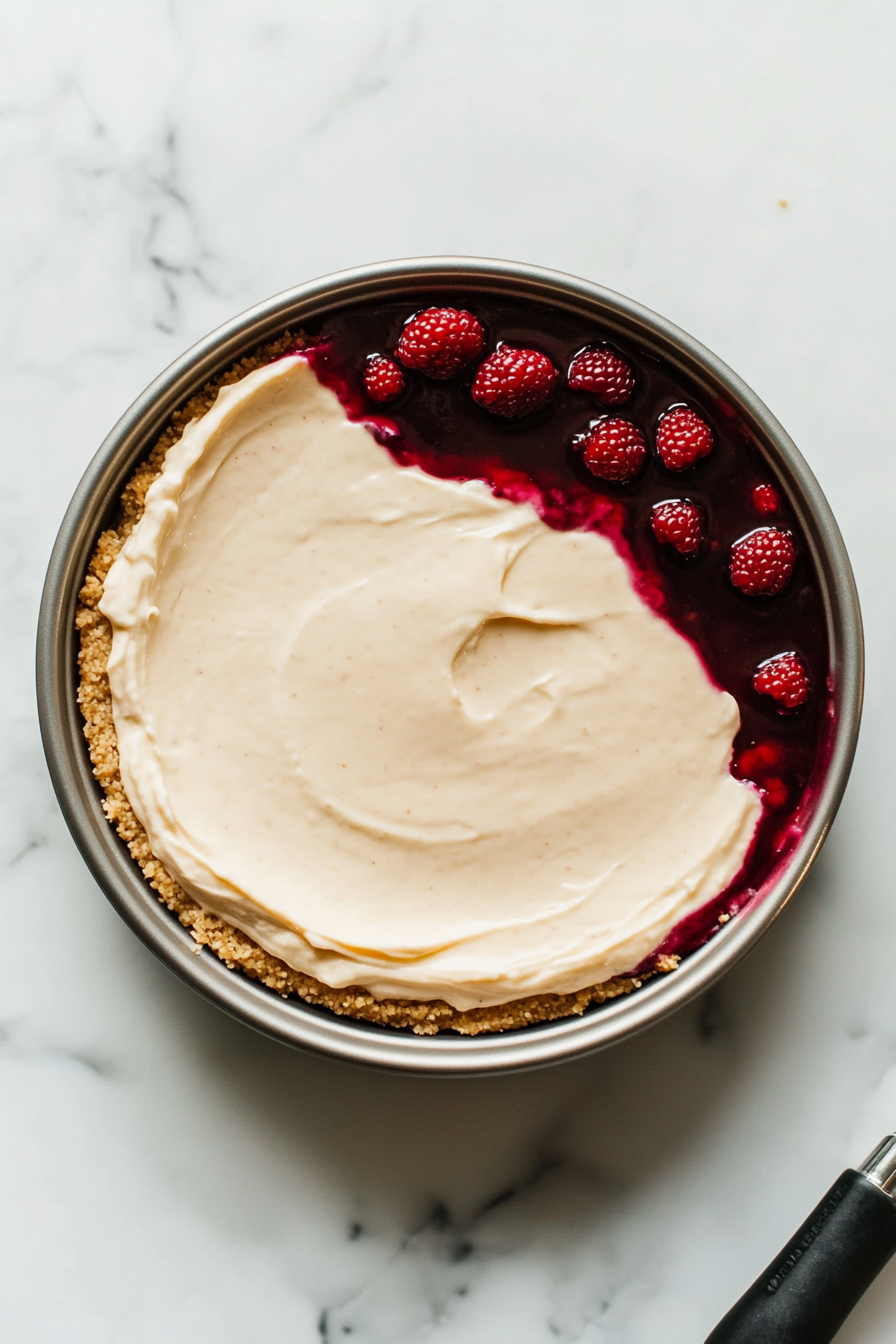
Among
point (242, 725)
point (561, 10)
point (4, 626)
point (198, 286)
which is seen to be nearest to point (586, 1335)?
point (242, 725)

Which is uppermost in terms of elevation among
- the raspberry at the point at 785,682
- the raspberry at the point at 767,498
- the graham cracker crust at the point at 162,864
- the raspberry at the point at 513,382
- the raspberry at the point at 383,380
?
the raspberry at the point at 767,498

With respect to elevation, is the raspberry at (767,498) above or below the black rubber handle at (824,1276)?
above

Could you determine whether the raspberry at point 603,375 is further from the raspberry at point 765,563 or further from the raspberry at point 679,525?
the raspberry at point 765,563

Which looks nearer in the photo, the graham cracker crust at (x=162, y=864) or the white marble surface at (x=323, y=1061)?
the graham cracker crust at (x=162, y=864)

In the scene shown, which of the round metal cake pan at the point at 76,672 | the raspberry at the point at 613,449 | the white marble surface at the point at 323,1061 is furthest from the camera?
the white marble surface at the point at 323,1061

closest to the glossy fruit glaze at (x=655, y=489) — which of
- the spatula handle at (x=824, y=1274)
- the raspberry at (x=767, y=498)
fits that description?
the raspberry at (x=767, y=498)

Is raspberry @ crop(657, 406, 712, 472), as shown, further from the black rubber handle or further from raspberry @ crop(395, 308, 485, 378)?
the black rubber handle

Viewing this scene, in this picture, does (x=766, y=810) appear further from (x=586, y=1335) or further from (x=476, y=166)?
(x=476, y=166)

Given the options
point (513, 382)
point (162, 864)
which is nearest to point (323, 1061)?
point (162, 864)
